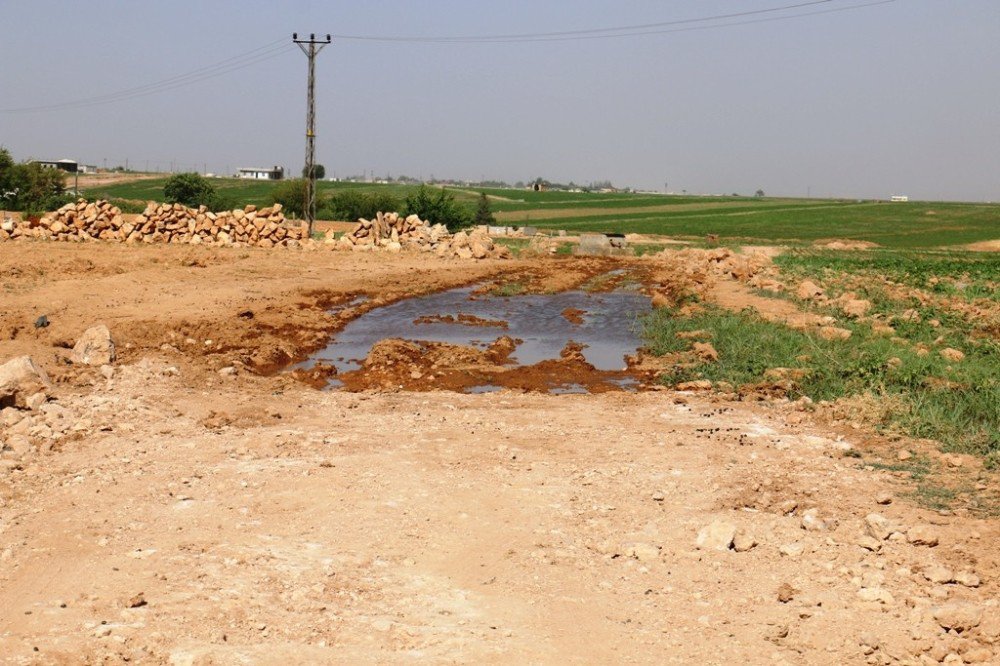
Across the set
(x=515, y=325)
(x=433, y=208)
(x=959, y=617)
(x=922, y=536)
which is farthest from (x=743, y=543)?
(x=433, y=208)

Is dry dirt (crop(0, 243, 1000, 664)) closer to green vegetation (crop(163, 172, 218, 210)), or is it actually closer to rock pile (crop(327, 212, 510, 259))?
rock pile (crop(327, 212, 510, 259))

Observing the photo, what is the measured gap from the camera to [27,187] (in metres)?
62.1

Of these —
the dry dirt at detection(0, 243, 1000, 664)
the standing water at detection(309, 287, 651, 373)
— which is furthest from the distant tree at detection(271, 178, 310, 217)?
the dry dirt at detection(0, 243, 1000, 664)

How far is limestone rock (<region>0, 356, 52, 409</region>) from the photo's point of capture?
1110 centimetres

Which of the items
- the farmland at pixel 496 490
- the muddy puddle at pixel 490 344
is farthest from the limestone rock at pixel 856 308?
the muddy puddle at pixel 490 344

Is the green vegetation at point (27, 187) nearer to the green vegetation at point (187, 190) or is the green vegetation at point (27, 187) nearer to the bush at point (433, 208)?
the green vegetation at point (187, 190)

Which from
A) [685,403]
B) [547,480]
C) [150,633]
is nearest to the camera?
[150,633]

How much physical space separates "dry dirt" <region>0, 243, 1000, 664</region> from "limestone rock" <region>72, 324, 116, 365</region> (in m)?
0.37

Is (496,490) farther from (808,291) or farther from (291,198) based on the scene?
(291,198)

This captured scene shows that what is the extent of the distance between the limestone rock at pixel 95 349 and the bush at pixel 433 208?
132 ft

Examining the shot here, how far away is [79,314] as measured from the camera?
18.8 metres

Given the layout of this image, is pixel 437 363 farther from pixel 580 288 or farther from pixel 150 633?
pixel 580 288

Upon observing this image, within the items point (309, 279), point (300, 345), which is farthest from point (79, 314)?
point (309, 279)

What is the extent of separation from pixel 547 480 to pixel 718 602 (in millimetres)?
2799
